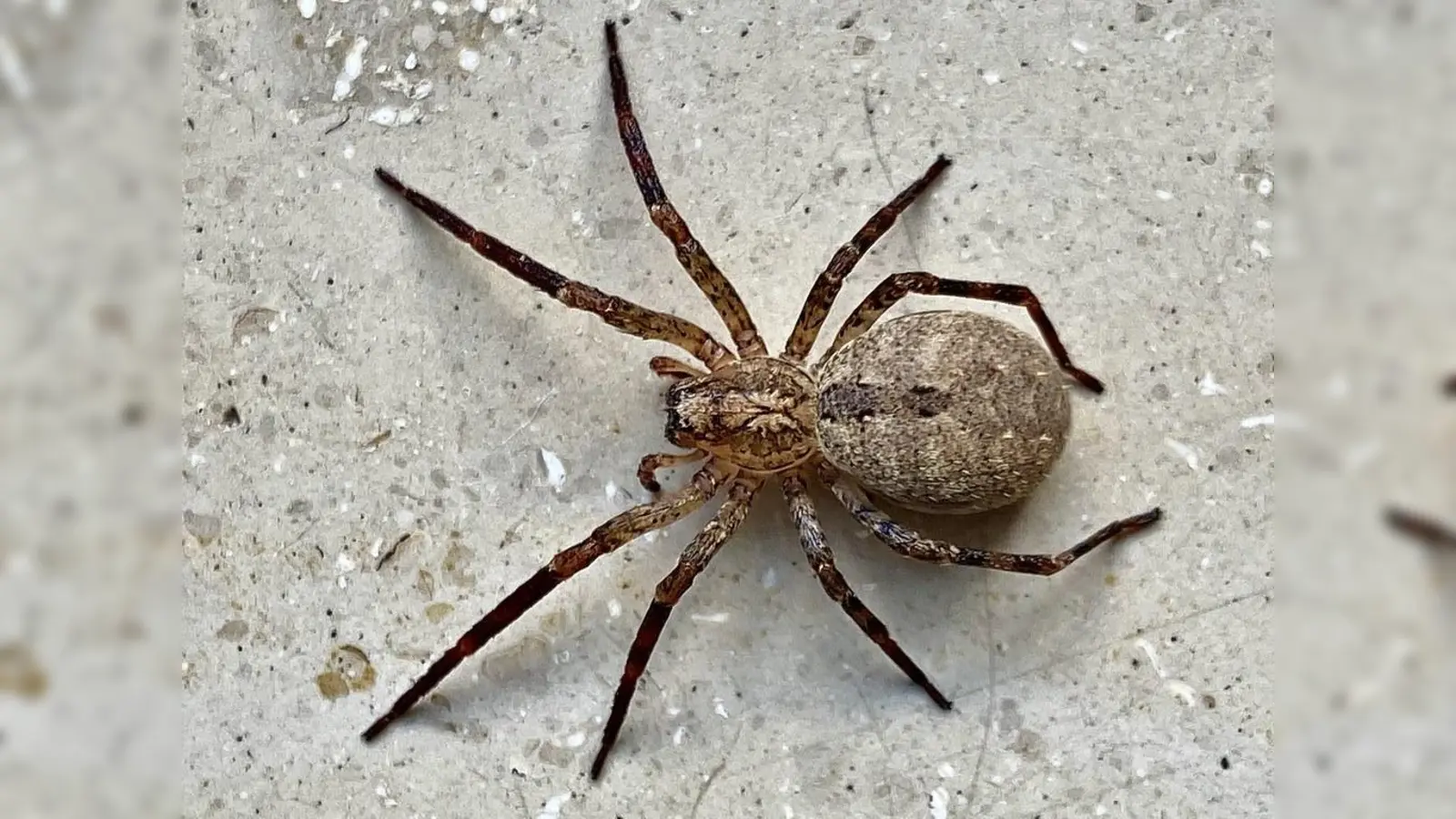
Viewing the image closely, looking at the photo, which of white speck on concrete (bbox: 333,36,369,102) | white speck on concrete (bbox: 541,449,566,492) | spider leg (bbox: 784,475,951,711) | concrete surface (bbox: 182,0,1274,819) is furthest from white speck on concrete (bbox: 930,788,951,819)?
white speck on concrete (bbox: 333,36,369,102)

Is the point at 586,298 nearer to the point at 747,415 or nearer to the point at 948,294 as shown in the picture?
the point at 747,415

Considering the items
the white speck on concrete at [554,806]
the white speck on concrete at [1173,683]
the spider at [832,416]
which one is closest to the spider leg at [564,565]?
the spider at [832,416]
